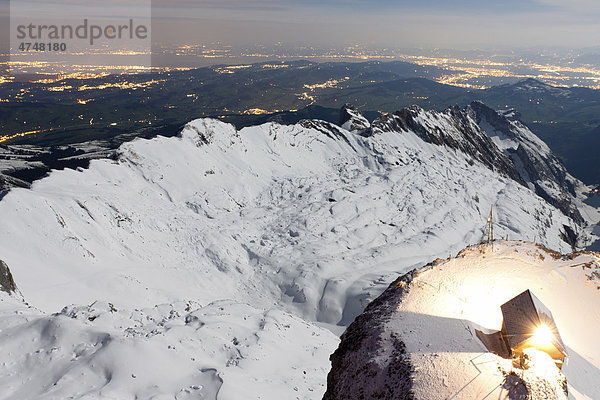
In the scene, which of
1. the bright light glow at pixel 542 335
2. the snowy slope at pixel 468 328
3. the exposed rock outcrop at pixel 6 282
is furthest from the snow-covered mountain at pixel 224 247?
the bright light glow at pixel 542 335

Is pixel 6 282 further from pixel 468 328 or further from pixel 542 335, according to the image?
pixel 542 335

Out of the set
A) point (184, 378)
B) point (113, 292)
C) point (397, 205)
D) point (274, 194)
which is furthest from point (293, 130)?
point (184, 378)

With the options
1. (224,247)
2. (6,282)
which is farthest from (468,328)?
(224,247)

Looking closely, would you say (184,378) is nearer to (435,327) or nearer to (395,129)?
(435,327)

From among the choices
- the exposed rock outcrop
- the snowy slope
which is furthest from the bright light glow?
the exposed rock outcrop

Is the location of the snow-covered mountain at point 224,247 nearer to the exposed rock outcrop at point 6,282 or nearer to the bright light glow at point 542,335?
the exposed rock outcrop at point 6,282
